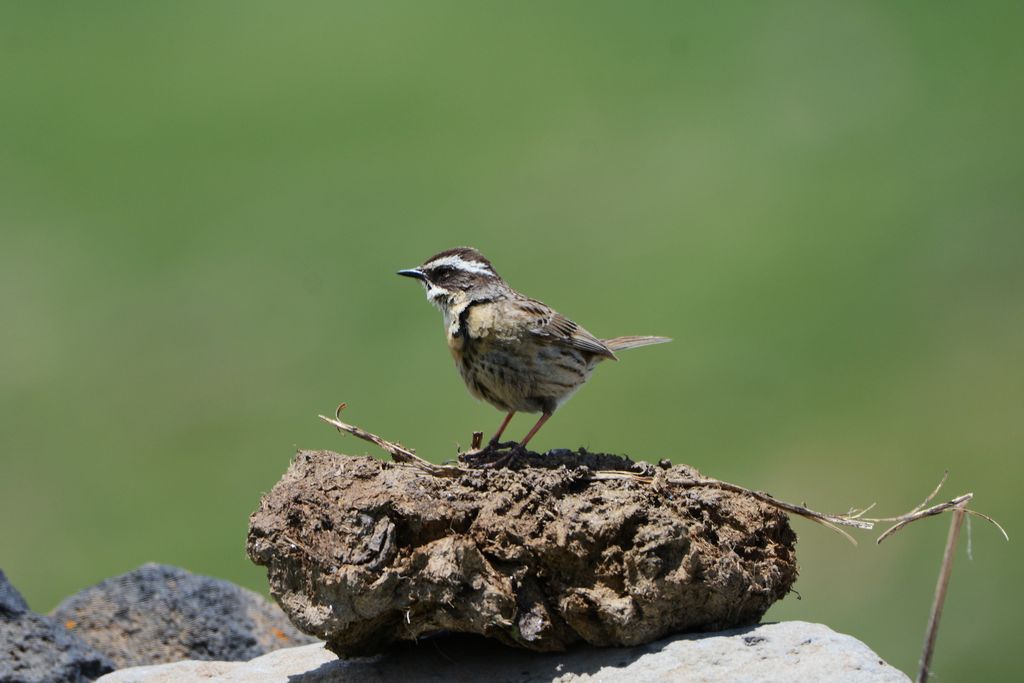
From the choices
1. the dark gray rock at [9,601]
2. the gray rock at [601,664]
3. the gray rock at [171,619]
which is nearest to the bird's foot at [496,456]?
the gray rock at [601,664]

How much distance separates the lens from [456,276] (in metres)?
6.88

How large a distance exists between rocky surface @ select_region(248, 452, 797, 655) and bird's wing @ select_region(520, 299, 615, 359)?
4.88 ft

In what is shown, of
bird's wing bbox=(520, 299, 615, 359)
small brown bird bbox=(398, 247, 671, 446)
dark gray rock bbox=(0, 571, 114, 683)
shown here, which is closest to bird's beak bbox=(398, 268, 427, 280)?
small brown bird bbox=(398, 247, 671, 446)

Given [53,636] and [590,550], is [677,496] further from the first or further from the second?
[53,636]

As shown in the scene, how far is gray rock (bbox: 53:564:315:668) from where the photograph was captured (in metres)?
6.89

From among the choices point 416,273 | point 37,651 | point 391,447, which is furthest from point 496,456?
point 37,651

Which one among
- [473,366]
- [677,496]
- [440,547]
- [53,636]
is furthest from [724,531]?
[53,636]

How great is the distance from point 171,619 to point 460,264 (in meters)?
2.61

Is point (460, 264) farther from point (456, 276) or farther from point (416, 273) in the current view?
point (416, 273)

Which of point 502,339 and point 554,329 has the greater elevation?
point 554,329

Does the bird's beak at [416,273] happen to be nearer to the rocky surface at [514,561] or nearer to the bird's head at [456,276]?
the bird's head at [456,276]

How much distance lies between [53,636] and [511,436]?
6066mm

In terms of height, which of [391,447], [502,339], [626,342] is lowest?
[391,447]

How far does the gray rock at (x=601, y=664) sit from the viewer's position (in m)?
4.70
